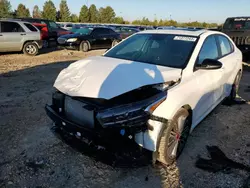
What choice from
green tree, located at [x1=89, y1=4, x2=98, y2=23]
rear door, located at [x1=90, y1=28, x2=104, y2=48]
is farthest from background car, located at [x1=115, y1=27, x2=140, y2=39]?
green tree, located at [x1=89, y1=4, x2=98, y2=23]

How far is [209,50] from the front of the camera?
4195 millimetres

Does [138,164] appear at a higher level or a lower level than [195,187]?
higher

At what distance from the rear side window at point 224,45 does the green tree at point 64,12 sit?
187 feet

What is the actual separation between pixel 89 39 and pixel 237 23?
25.8 feet

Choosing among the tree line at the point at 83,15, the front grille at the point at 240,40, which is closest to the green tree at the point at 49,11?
the tree line at the point at 83,15

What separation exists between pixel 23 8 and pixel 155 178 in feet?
198

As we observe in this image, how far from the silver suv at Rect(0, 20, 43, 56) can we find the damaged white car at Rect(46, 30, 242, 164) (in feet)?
30.3

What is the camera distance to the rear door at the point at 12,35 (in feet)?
38.0

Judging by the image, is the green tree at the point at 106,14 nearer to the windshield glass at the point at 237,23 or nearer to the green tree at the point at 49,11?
the green tree at the point at 49,11

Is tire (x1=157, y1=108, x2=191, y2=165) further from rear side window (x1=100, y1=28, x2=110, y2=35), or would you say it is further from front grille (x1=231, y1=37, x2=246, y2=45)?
rear side window (x1=100, y1=28, x2=110, y2=35)

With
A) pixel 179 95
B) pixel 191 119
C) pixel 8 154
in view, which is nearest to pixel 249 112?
pixel 191 119

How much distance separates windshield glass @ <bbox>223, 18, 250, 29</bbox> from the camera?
464 inches

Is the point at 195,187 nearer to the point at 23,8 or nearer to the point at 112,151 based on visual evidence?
the point at 112,151

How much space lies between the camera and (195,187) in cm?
293
